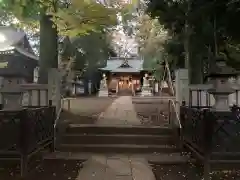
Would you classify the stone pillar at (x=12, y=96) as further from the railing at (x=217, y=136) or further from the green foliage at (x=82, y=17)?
the railing at (x=217, y=136)

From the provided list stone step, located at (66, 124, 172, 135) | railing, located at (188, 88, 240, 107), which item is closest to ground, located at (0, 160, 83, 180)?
stone step, located at (66, 124, 172, 135)

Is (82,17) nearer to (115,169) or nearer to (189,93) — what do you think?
(189,93)

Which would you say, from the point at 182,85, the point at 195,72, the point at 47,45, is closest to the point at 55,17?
the point at 47,45

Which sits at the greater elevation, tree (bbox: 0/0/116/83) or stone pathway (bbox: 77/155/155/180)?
tree (bbox: 0/0/116/83)

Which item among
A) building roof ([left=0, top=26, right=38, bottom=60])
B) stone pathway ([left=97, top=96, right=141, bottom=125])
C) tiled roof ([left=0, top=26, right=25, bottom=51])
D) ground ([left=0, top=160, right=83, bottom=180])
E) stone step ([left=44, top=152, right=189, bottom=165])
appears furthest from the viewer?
tiled roof ([left=0, top=26, right=25, bottom=51])

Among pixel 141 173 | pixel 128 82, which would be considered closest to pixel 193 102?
pixel 141 173

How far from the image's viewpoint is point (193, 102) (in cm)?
1030

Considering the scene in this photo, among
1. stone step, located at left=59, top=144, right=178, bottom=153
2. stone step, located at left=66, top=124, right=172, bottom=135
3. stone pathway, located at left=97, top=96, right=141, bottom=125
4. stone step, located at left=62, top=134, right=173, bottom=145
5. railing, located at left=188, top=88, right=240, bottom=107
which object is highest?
railing, located at left=188, top=88, right=240, bottom=107

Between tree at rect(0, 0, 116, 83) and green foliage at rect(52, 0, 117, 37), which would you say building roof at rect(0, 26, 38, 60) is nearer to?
tree at rect(0, 0, 116, 83)

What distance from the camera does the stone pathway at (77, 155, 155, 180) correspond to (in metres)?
6.55

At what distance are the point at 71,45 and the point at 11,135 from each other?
76.5 ft

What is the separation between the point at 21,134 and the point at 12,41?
19.8 metres

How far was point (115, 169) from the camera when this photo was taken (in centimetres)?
706

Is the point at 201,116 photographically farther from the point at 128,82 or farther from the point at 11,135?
the point at 128,82
